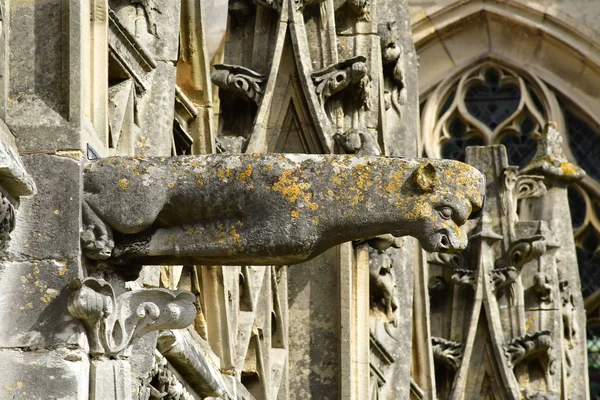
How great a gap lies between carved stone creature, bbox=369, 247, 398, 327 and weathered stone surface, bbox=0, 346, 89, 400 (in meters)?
6.03

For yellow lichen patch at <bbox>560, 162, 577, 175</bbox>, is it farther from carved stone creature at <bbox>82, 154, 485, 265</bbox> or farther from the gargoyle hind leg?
the gargoyle hind leg

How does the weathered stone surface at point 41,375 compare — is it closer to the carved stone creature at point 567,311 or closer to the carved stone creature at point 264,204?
the carved stone creature at point 264,204

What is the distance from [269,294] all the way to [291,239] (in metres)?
4.24

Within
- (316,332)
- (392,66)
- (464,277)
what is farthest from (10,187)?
(464,277)

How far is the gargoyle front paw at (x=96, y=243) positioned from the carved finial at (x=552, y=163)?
1443 cm

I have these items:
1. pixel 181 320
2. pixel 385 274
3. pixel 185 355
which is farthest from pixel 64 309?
pixel 385 274

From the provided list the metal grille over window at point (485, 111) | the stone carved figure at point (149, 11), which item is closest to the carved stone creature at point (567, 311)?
the metal grille over window at point (485, 111)

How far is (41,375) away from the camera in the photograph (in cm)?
641

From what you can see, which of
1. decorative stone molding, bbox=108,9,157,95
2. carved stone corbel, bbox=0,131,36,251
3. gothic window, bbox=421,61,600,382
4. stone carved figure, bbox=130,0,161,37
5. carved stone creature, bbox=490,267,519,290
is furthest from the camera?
gothic window, bbox=421,61,600,382

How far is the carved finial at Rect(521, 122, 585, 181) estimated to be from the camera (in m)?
21.3

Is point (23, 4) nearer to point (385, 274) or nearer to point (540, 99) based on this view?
point (385, 274)

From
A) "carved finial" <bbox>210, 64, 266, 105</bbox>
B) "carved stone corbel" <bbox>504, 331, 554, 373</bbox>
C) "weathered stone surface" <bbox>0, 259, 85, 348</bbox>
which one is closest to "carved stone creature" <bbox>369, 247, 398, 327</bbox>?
"carved finial" <bbox>210, 64, 266, 105</bbox>

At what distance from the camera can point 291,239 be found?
662 centimetres

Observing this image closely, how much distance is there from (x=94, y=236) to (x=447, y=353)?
11.4m
